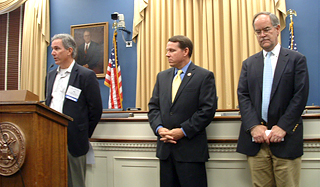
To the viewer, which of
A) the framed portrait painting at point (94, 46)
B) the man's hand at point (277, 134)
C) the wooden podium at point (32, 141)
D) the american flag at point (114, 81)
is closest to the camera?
the wooden podium at point (32, 141)

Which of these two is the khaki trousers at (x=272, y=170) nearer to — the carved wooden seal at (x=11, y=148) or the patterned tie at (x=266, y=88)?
the patterned tie at (x=266, y=88)

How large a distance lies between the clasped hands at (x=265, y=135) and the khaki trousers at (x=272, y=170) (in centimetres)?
8

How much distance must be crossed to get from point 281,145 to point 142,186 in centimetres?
124

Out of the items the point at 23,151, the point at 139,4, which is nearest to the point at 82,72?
the point at 23,151

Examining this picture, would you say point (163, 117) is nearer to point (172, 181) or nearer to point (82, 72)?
point (172, 181)

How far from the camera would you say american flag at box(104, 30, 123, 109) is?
20.1ft

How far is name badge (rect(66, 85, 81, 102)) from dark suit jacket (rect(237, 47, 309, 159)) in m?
1.21

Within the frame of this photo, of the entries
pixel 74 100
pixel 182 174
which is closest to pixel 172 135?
pixel 182 174

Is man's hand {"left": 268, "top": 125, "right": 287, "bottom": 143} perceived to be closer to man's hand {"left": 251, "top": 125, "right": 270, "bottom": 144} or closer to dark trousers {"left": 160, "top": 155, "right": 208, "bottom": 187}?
man's hand {"left": 251, "top": 125, "right": 270, "bottom": 144}

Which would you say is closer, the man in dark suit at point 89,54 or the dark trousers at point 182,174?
the dark trousers at point 182,174

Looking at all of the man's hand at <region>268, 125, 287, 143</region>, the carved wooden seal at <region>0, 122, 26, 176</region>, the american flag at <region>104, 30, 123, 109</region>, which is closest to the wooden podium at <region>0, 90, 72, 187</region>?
the carved wooden seal at <region>0, 122, 26, 176</region>

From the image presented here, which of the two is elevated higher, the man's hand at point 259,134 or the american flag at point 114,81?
the american flag at point 114,81

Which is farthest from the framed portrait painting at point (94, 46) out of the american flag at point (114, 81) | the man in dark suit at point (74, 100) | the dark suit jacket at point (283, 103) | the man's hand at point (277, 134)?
the man's hand at point (277, 134)

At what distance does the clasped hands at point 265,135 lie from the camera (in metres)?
1.84
